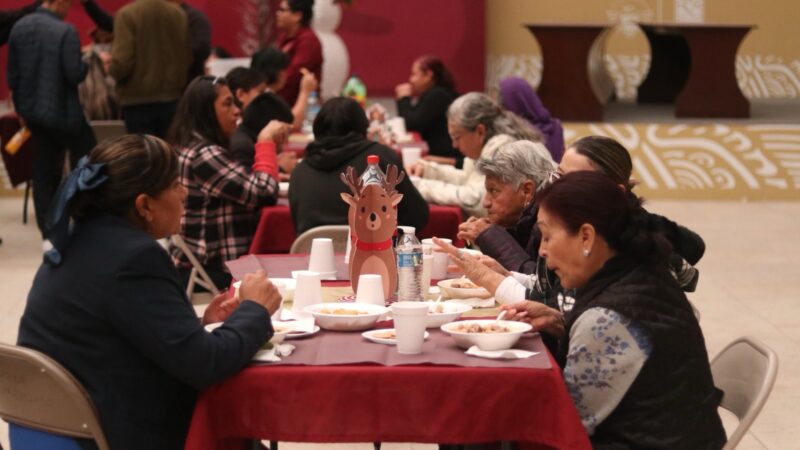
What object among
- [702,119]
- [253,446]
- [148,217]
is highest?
[148,217]

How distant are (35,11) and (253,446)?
540 cm

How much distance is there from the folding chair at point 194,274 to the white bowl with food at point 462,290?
1.72 meters

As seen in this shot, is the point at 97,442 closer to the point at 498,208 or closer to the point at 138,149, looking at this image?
the point at 138,149

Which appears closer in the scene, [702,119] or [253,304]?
[253,304]

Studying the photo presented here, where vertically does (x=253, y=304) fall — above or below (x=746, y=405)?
above

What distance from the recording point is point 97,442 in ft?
8.39

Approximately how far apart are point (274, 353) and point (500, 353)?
1.59ft

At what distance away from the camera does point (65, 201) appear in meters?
2.57

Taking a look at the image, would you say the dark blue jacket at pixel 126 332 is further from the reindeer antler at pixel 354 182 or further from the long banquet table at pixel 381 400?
the reindeer antler at pixel 354 182

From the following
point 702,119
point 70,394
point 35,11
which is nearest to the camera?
point 70,394

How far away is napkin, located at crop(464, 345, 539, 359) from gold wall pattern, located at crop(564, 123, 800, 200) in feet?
24.0

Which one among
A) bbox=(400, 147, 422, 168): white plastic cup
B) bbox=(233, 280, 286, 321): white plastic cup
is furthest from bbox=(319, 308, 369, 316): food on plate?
bbox=(400, 147, 422, 168): white plastic cup

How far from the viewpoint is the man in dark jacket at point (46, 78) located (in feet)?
24.4

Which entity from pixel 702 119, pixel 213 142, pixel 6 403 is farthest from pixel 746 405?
pixel 702 119
